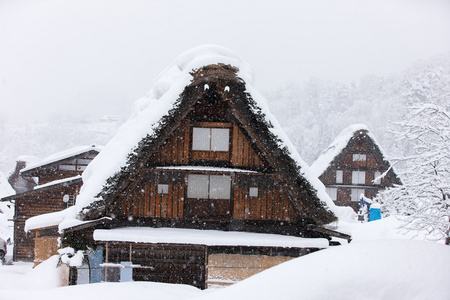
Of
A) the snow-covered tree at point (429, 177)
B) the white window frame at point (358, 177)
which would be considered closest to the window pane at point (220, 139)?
the snow-covered tree at point (429, 177)

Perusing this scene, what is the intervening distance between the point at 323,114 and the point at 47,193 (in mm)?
65014

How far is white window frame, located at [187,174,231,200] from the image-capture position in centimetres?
874

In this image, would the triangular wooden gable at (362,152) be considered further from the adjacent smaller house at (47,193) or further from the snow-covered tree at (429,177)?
the snow-covered tree at (429,177)

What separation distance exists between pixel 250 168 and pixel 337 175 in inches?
878

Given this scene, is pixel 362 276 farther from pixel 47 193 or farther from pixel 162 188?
pixel 47 193

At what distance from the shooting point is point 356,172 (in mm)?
28984

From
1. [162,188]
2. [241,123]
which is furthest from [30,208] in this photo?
[241,123]

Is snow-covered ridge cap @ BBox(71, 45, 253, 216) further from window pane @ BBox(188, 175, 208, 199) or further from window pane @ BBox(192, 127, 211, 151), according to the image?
window pane @ BBox(188, 175, 208, 199)

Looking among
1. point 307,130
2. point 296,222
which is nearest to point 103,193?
point 296,222

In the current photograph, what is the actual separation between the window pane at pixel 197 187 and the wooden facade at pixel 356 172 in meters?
21.5

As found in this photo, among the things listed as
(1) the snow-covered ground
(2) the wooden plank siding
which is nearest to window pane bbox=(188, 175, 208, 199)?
(1) the snow-covered ground

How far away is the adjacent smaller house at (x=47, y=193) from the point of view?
20.0 m

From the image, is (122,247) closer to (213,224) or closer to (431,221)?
(213,224)

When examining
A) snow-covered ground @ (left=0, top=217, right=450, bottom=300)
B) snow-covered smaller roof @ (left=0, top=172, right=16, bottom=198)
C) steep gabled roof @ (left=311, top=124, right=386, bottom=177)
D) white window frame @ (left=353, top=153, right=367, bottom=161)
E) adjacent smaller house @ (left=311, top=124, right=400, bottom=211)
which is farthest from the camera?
snow-covered smaller roof @ (left=0, top=172, right=16, bottom=198)
